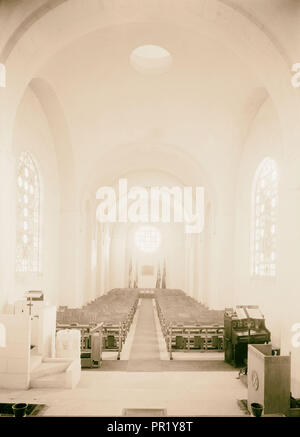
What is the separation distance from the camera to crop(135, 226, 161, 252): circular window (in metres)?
33.3

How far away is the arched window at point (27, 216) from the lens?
→ 558 inches

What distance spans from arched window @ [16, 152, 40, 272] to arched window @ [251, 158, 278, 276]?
792cm

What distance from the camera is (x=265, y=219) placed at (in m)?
15.3

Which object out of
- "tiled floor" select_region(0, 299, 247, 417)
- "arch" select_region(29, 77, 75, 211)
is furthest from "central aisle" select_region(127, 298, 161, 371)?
"arch" select_region(29, 77, 75, 211)

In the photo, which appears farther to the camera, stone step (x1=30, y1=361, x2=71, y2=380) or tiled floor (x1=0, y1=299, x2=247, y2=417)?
stone step (x1=30, y1=361, x2=71, y2=380)

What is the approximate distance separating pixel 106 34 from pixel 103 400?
9.31 metres

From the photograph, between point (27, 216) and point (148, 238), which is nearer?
point (27, 216)

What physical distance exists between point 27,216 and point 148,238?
1890 cm

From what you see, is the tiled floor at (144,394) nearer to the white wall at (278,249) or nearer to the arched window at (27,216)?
the white wall at (278,249)

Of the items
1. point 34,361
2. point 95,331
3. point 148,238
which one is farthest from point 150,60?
point 148,238

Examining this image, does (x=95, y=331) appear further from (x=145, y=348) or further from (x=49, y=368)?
(x=49, y=368)

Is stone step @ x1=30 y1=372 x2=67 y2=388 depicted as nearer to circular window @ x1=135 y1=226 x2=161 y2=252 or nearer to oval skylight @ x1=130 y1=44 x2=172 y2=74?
oval skylight @ x1=130 y1=44 x2=172 y2=74

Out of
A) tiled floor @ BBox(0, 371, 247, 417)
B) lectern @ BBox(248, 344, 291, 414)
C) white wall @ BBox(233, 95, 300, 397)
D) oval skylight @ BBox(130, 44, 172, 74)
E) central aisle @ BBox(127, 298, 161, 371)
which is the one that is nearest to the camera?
lectern @ BBox(248, 344, 291, 414)
